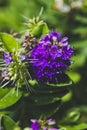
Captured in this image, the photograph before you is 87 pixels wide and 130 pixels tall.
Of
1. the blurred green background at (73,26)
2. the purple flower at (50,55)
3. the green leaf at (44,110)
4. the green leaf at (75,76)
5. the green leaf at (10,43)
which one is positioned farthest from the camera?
the green leaf at (75,76)

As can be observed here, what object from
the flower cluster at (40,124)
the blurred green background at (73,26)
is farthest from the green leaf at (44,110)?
the blurred green background at (73,26)

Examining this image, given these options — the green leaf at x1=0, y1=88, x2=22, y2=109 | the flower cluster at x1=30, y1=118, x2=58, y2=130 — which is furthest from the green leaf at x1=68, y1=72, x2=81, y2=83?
the green leaf at x1=0, y1=88, x2=22, y2=109

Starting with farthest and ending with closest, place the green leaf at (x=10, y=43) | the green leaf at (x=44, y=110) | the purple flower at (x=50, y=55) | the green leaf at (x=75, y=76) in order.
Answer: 1. the green leaf at (x=75, y=76)
2. the green leaf at (x=44, y=110)
3. the green leaf at (x=10, y=43)
4. the purple flower at (x=50, y=55)

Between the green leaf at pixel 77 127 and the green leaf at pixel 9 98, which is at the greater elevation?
the green leaf at pixel 9 98

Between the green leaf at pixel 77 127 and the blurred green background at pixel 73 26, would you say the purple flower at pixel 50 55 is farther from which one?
the blurred green background at pixel 73 26

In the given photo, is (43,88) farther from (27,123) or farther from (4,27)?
(4,27)

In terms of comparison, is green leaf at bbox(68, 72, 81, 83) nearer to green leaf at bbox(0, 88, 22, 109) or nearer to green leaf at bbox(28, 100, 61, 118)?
green leaf at bbox(28, 100, 61, 118)

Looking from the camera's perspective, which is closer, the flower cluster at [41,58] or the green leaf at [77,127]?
the flower cluster at [41,58]

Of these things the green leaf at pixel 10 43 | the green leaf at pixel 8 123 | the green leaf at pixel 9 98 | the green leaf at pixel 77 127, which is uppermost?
the green leaf at pixel 10 43
